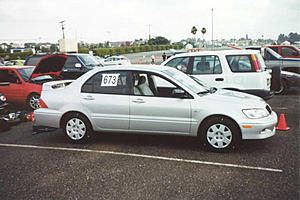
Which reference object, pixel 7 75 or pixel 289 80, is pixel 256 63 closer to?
pixel 289 80

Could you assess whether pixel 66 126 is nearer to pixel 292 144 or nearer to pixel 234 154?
pixel 234 154

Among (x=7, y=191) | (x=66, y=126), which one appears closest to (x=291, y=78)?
(x=66, y=126)

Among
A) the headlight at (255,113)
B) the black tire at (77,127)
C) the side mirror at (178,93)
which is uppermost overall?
the side mirror at (178,93)

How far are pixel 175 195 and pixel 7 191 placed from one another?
89.9 inches

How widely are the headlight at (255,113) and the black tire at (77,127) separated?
3001mm

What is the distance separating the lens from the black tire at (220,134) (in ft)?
16.1

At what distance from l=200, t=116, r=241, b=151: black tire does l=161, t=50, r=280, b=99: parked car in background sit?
9.18 ft

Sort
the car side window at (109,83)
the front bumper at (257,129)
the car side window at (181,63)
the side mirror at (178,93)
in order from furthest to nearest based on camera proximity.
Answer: the car side window at (181,63), the car side window at (109,83), the side mirror at (178,93), the front bumper at (257,129)

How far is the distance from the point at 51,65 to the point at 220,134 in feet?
26.6

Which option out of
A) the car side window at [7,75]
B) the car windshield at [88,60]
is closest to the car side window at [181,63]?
the car windshield at [88,60]

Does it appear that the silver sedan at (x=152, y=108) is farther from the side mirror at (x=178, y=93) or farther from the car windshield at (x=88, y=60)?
the car windshield at (x=88, y=60)

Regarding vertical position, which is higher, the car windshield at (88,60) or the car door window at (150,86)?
the car windshield at (88,60)

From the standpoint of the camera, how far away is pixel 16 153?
5.40 metres

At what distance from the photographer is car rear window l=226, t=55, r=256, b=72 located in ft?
24.6
